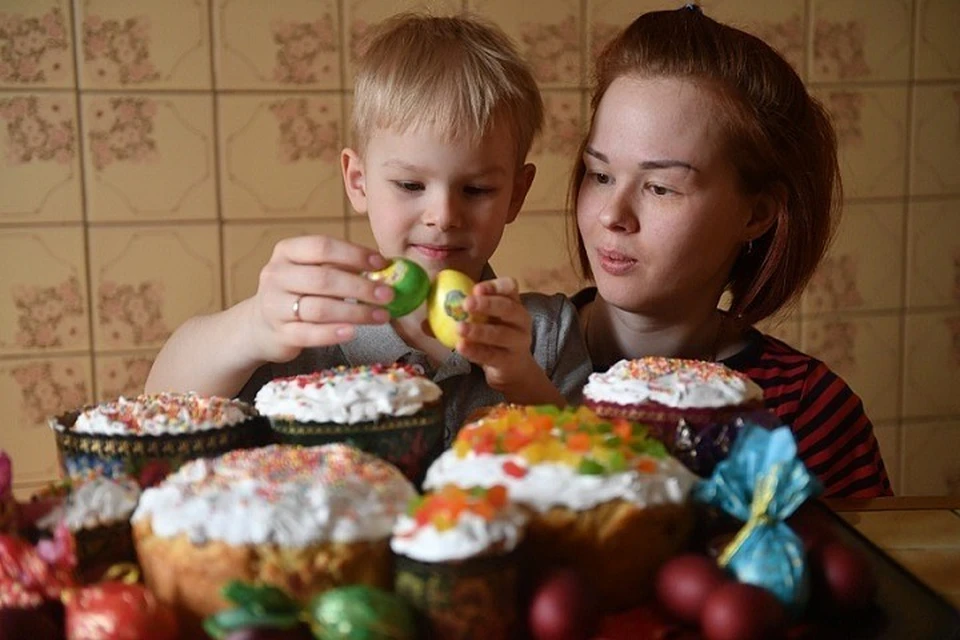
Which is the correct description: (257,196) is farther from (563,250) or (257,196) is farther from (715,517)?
(715,517)

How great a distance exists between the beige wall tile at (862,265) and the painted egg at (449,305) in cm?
156

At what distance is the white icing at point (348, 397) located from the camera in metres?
0.87

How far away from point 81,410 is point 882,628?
68cm

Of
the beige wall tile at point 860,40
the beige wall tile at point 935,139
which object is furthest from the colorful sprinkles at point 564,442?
the beige wall tile at point 935,139

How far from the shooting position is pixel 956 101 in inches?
92.3

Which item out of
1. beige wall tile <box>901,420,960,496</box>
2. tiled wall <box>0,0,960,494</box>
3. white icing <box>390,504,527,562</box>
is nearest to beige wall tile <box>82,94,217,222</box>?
tiled wall <box>0,0,960,494</box>

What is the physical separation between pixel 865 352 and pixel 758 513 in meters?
1.81

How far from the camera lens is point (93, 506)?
73 cm

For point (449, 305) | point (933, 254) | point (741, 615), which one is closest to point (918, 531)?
point (741, 615)

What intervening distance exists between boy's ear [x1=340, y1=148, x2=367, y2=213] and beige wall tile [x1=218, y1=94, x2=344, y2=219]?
69cm

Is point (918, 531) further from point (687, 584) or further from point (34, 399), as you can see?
point (34, 399)

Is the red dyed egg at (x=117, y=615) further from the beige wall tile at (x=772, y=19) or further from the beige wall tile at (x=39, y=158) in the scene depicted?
the beige wall tile at (x=772, y=19)

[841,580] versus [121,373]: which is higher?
[841,580]

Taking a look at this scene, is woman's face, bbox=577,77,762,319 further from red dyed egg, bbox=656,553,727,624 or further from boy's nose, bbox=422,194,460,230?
red dyed egg, bbox=656,553,727,624
